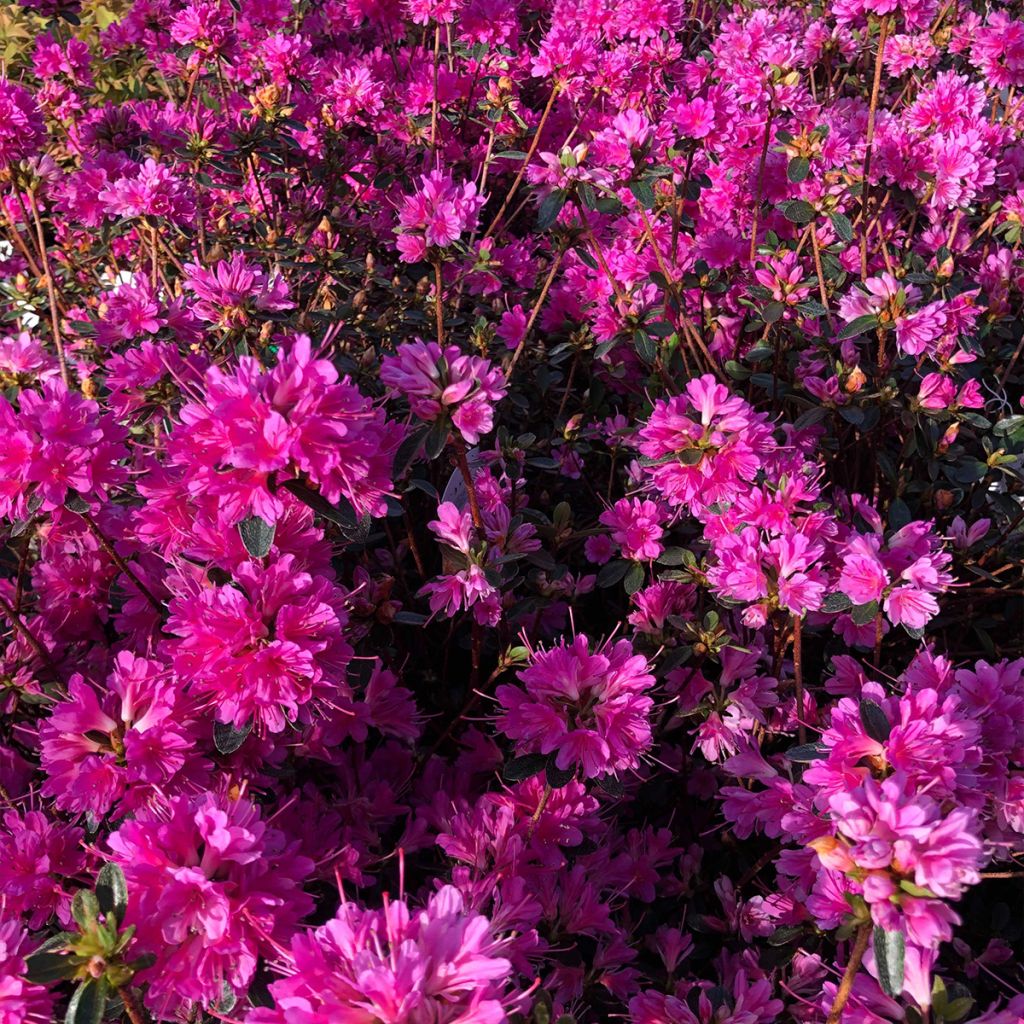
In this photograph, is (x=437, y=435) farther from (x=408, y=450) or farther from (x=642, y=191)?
(x=642, y=191)

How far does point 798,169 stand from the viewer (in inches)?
83.9

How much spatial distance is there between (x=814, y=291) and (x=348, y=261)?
48.2 inches

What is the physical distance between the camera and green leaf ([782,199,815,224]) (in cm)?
216

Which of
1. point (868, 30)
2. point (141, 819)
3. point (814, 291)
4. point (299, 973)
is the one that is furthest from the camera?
point (868, 30)

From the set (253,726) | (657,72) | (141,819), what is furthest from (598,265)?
(141,819)

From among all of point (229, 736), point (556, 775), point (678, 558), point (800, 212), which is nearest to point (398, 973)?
point (229, 736)

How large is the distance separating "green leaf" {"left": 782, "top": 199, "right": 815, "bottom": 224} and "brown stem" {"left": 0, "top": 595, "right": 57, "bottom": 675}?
1.75m

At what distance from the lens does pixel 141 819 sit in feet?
3.59

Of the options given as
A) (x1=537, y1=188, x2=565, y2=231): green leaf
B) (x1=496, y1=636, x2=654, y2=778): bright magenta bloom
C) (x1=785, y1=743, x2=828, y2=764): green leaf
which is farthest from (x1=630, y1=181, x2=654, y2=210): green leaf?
(x1=785, y1=743, x2=828, y2=764): green leaf

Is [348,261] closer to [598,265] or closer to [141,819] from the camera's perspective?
[598,265]

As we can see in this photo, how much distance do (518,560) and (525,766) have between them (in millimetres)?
348

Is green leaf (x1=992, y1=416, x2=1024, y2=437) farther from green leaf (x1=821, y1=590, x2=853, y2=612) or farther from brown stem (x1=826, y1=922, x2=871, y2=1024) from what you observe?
brown stem (x1=826, y1=922, x2=871, y2=1024)

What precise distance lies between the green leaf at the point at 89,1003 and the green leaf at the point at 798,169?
197 cm

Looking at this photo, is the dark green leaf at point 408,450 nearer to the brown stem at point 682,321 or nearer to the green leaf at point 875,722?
the green leaf at point 875,722
